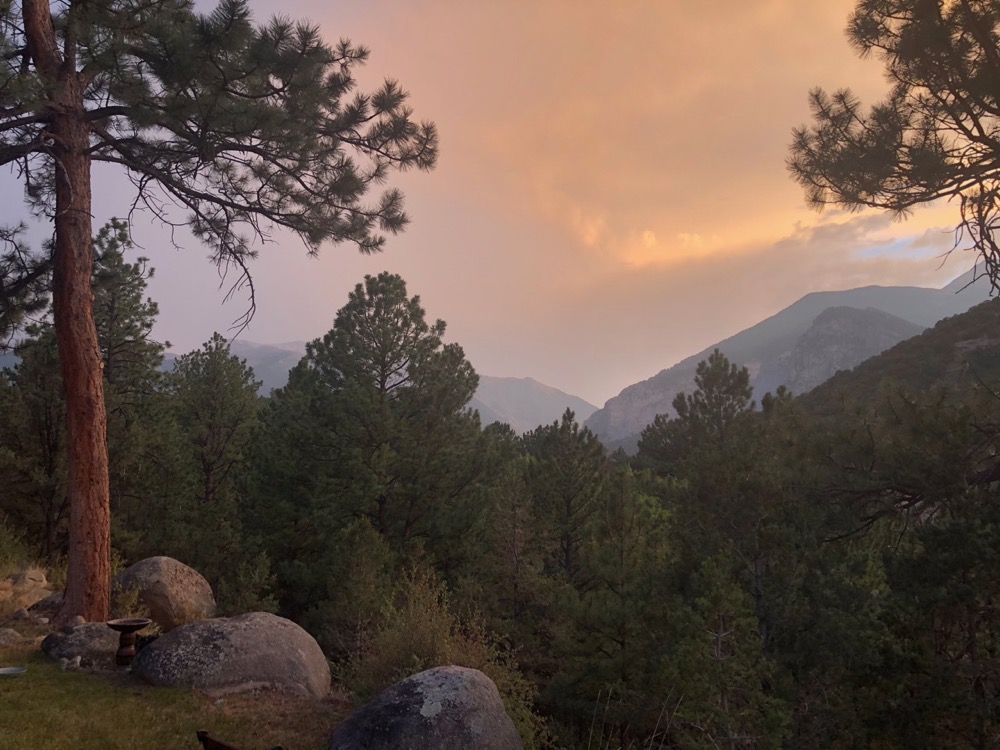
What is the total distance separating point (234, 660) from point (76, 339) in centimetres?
545

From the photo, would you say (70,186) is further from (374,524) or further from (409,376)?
(374,524)

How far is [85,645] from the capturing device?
7535 millimetres

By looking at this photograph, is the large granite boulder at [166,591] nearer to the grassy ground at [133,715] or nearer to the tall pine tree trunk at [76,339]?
the tall pine tree trunk at [76,339]

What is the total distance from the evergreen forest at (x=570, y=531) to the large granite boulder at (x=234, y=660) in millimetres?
760

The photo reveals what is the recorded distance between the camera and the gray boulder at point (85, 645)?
24.5ft

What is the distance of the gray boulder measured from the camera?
745 cm

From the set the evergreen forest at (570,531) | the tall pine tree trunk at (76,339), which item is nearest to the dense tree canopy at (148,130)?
the tall pine tree trunk at (76,339)

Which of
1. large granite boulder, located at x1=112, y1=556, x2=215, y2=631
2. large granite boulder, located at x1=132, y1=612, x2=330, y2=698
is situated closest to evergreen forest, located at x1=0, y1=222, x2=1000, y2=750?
large granite boulder, located at x1=132, y1=612, x2=330, y2=698

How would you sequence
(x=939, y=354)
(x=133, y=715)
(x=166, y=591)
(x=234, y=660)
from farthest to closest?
(x=939, y=354) < (x=166, y=591) < (x=234, y=660) < (x=133, y=715)

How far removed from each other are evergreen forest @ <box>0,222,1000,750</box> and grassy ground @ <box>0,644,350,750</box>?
118 centimetres

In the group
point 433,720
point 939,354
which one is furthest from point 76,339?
point 939,354

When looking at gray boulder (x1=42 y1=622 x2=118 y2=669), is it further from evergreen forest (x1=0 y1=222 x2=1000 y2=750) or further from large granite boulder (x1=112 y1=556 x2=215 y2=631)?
evergreen forest (x1=0 y1=222 x2=1000 y2=750)

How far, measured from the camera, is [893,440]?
6.85 metres

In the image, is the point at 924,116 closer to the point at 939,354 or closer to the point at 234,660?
the point at 234,660
